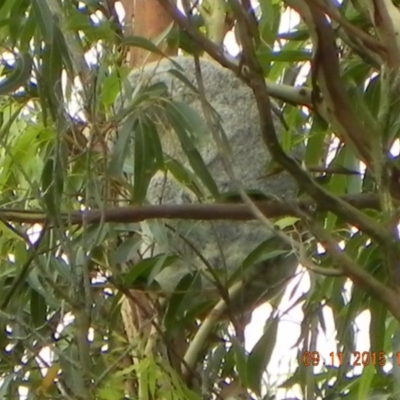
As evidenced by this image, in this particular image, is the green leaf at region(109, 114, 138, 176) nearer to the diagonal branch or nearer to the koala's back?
the diagonal branch

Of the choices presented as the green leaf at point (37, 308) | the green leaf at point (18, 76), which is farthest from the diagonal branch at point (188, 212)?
the green leaf at point (37, 308)

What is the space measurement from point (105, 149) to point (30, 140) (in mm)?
283

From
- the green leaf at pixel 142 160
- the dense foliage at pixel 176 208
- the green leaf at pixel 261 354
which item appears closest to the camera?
the dense foliage at pixel 176 208

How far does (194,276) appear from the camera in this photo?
39.5 inches

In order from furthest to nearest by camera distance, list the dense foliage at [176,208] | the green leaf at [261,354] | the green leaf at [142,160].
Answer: the green leaf at [261,354] < the green leaf at [142,160] < the dense foliage at [176,208]

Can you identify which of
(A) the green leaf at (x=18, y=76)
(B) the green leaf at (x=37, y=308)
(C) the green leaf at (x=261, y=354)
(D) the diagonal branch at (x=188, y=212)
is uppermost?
(A) the green leaf at (x=18, y=76)

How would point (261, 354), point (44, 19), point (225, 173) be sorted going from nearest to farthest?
point (44, 19)
point (261, 354)
point (225, 173)

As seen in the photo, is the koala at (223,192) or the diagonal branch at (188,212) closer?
the diagonal branch at (188,212)

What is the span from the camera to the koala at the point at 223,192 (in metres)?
1.01

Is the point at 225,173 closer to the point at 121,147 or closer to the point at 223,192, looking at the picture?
the point at 223,192

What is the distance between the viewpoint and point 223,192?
3.27 feet

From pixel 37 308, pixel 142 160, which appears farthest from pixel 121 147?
pixel 37 308

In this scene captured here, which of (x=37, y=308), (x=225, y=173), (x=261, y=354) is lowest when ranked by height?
(x=261, y=354)
